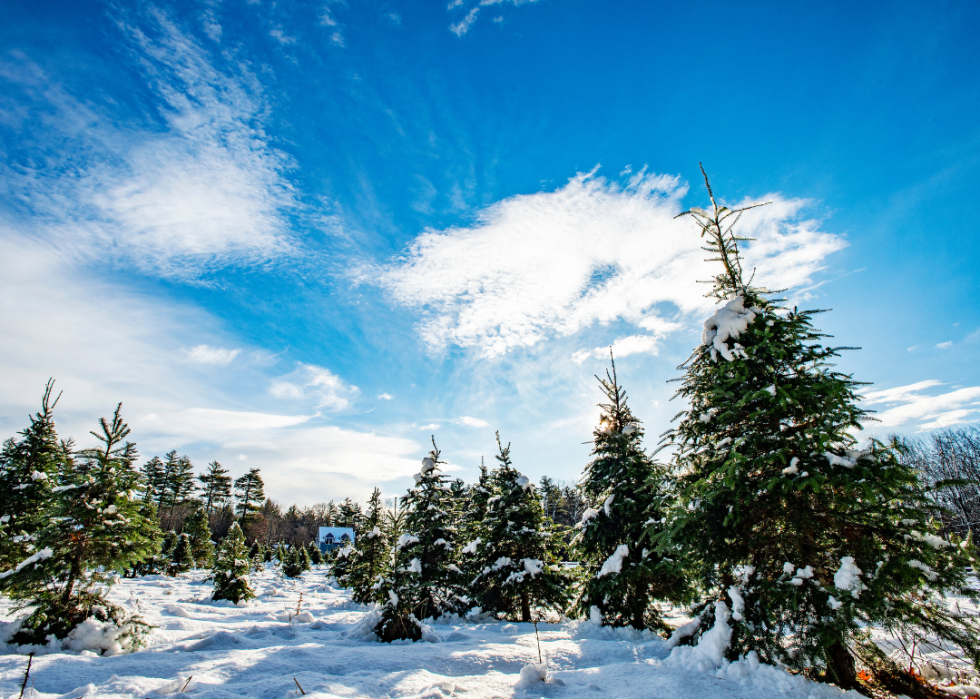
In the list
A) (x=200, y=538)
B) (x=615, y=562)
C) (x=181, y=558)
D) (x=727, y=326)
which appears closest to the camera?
(x=727, y=326)

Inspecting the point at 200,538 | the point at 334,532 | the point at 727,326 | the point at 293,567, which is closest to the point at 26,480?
the point at 727,326

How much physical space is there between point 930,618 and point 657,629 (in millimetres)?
7937

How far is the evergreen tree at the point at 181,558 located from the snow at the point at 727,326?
46.9 metres

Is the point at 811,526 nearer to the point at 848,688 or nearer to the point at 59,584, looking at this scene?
the point at 848,688

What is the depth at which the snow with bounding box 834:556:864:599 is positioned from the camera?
5.43 m

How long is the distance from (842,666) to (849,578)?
1463mm

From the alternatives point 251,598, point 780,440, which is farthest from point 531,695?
point 251,598

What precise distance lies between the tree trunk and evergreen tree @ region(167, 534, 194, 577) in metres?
46.8

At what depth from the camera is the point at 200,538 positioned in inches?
1619

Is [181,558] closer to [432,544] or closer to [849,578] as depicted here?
[432,544]

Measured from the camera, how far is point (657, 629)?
1177 cm

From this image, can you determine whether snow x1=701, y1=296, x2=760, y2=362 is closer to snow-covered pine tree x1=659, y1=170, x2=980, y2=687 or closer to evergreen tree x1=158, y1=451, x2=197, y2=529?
snow-covered pine tree x1=659, y1=170, x2=980, y2=687

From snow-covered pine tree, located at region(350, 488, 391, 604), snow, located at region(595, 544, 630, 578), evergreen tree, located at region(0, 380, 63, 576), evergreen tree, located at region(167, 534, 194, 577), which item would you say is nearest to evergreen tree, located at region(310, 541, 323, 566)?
evergreen tree, located at region(167, 534, 194, 577)

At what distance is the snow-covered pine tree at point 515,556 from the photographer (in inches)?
568
